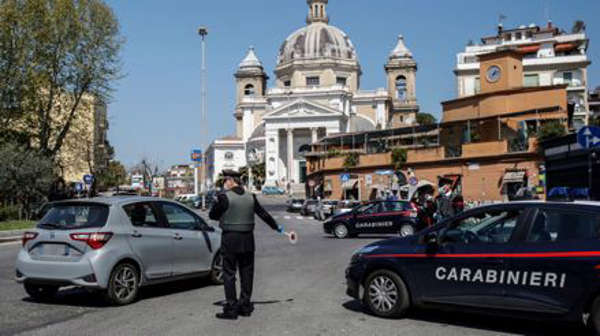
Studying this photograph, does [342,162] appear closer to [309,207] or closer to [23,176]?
[309,207]

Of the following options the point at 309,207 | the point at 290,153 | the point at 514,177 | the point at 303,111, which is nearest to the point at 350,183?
the point at 309,207

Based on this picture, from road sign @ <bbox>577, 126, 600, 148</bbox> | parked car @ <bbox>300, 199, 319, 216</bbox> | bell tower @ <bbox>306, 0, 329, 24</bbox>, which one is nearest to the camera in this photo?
road sign @ <bbox>577, 126, 600, 148</bbox>

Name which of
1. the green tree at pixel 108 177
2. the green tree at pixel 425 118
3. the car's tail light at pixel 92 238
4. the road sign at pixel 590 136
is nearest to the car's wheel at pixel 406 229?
the road sign at pixel 590 136

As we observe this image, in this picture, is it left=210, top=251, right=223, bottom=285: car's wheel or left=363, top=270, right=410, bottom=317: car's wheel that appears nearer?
left=363, top=270, right=410, bottom=317: car's wheel

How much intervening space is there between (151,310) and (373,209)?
15.2 m

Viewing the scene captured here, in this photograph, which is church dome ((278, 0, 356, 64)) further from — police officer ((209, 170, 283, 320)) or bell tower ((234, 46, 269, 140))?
police officer ((209, 170, 283, 320))

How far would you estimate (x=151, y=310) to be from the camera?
8383 millimetres

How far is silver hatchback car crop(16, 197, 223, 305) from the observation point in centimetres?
840

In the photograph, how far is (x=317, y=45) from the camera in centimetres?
10644

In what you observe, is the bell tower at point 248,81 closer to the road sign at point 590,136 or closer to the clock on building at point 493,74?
the clock on building at point 493,74

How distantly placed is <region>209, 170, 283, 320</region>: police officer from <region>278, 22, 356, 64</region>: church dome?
99.4 m

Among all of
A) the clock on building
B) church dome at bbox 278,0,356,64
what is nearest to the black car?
the clock on building

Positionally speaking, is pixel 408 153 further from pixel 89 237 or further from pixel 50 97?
pixel 89 237

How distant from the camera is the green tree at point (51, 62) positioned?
34.9m
